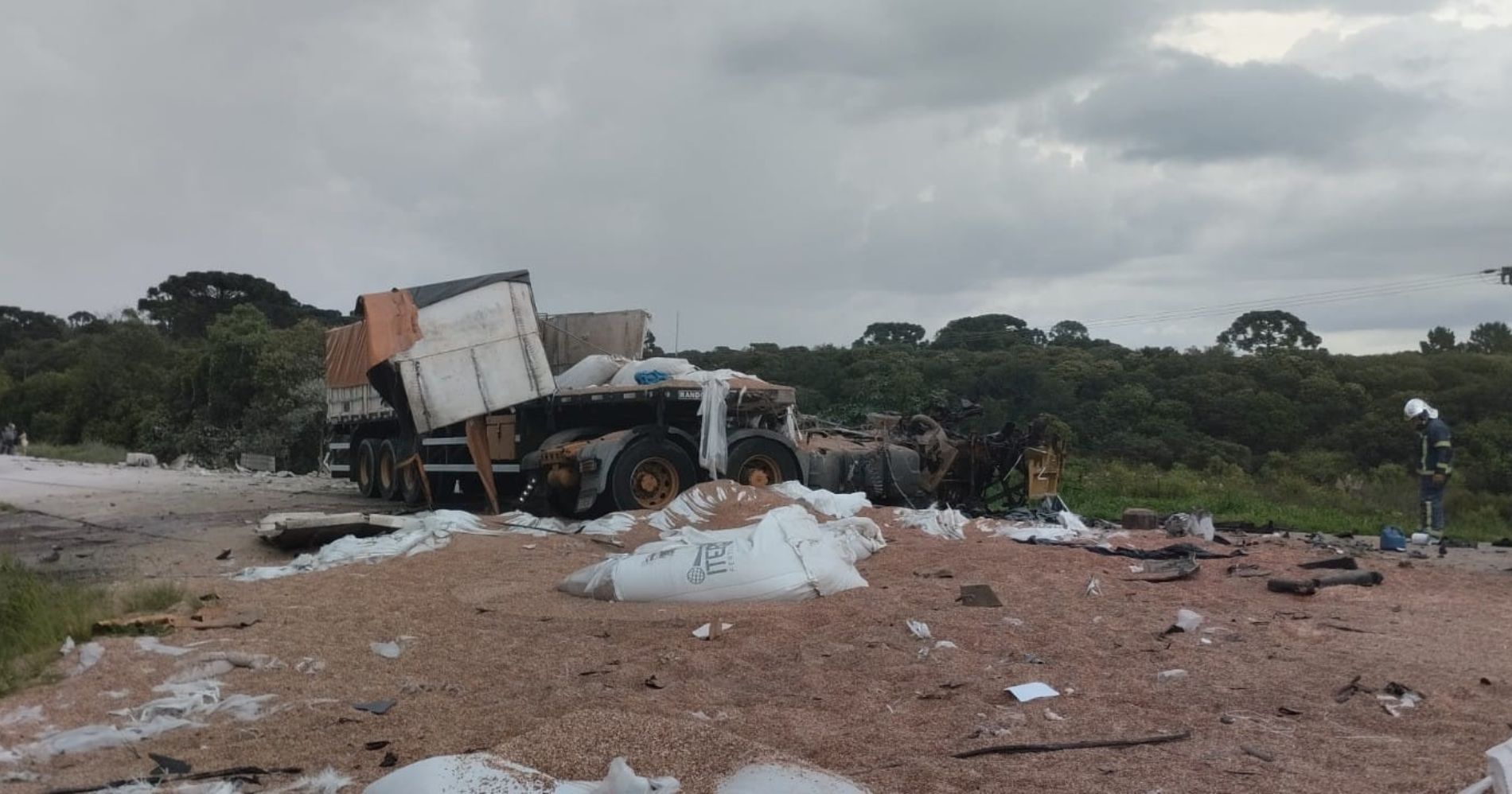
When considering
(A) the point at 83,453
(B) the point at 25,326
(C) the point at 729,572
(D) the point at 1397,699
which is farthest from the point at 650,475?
(B) the point at 25,326

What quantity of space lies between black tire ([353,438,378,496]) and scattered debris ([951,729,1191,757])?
1422 centimetres

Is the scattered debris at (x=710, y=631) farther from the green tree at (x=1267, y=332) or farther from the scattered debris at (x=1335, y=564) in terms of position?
the green tree at (x=1267, y=332)

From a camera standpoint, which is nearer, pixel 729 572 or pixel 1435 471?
pixel 729 572

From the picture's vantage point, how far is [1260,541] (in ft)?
37.6

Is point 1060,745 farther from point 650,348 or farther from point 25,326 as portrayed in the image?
point 25,326

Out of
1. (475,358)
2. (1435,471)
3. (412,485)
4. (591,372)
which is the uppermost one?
(475,358)

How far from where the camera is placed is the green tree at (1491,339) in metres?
38.7

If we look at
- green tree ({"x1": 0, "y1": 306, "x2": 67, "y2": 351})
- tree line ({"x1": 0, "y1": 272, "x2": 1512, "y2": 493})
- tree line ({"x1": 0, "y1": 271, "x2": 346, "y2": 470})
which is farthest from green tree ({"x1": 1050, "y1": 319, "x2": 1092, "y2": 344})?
green tree ({"x1": 0, "y1": 306, "x2": 67, "y2": 351})

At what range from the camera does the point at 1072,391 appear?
29.6 m

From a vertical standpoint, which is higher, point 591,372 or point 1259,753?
point 591,372

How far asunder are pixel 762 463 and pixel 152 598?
280 inches

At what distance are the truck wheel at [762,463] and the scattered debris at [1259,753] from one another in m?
9.02

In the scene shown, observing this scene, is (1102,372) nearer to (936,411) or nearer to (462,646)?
(936,411)

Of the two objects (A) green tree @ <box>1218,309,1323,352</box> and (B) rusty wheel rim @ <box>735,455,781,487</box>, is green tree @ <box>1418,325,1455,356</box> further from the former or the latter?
(B) rusty wheel rim @ <box>735,455,781,487</box>
